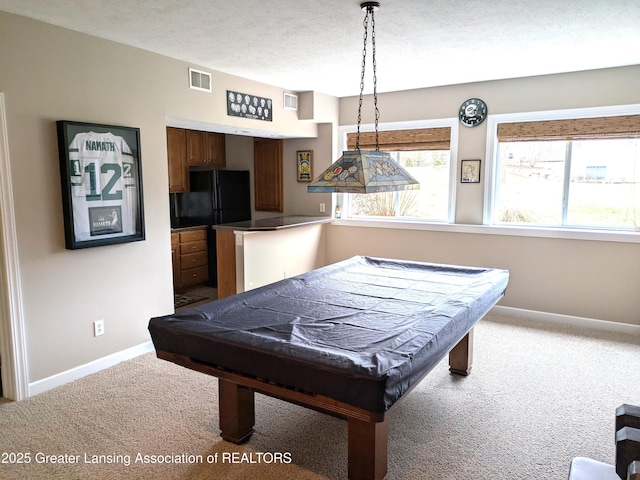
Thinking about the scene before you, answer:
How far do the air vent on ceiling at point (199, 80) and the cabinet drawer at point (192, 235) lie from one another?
219 centimetres

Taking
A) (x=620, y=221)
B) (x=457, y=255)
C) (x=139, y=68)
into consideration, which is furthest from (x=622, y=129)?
(x=139, y=68)

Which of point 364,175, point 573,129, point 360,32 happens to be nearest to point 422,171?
point 573,129

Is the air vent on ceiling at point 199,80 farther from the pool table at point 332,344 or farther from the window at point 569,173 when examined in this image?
the window at point 569,173

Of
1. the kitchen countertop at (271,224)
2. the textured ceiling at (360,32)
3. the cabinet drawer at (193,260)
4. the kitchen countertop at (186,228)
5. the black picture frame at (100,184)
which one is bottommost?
the cabinet drawer at (193,260)

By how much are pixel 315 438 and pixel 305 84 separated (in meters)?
3.66

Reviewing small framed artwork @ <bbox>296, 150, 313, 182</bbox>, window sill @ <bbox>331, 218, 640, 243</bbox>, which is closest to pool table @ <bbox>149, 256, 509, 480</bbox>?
window sill @ <bbox>331, 218, 640, 243</bbox>

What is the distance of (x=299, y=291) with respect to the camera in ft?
9.84

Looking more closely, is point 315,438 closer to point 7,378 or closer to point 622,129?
point 7,378

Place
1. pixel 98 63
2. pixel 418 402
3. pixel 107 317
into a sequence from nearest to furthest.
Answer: pixel 418 402
pixel 98 63
pixel 107 317

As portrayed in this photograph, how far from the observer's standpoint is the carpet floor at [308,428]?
7.54ft

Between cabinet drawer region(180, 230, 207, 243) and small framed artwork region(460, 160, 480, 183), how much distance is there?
337 cm

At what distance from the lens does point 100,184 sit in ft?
10.8

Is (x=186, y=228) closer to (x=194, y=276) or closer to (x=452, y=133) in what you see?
(x=194, y=276)

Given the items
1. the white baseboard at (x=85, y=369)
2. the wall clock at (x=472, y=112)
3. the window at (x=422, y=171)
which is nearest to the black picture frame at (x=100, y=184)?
the white baseboard at (x=85, y=369)
